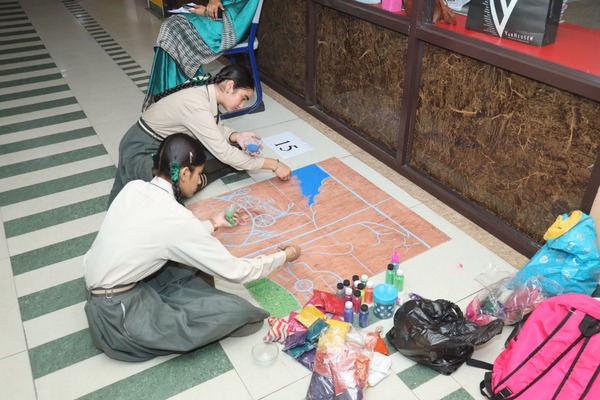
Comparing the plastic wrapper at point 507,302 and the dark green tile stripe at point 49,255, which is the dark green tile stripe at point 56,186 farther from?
the plastic wrapper at point 507,302

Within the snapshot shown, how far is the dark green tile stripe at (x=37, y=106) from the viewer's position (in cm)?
444

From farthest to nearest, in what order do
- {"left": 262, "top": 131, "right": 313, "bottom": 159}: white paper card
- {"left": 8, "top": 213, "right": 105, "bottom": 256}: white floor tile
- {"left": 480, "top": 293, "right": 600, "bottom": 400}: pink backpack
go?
1. {"left": 262, "top": 131, "right": 313, "bottom": 159}: white paper card
2. {"left": 8, "top": 213, "right": 105, "bottom": 256}: white floor tile
3. {"left": 480, "top": 293, "right": 600, "bottom": 400}: pink backpack

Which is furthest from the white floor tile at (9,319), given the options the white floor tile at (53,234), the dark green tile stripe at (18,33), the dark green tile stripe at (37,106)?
the dark green tile stripe at (18,33)

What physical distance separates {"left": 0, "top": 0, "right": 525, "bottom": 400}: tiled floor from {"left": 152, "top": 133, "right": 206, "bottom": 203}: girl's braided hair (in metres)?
0.72

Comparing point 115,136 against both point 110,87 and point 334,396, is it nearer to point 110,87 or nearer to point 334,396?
point 110,87

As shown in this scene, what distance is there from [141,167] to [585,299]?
2.37 metres

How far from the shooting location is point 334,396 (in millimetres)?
1961

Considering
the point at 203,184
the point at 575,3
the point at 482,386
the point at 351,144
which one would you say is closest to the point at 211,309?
the point at 482,386

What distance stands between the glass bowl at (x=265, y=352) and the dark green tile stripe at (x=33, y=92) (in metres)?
3.69

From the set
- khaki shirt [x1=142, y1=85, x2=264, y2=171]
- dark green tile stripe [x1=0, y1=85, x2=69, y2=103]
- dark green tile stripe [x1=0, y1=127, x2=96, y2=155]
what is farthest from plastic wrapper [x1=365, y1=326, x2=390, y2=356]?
dark green tile stripe [x1=0, y1=85, x2=69, y2=103]

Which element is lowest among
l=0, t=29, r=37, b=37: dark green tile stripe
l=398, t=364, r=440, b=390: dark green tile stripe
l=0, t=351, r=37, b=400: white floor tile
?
l=0, t=351, r=37, b=400: white floor tile

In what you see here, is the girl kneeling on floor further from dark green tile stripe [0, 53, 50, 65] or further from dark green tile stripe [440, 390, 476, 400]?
dark green tile stripe [0, 53, 50, 65]

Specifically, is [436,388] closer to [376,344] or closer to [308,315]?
[376,344]

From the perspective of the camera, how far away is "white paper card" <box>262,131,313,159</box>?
146 inches
